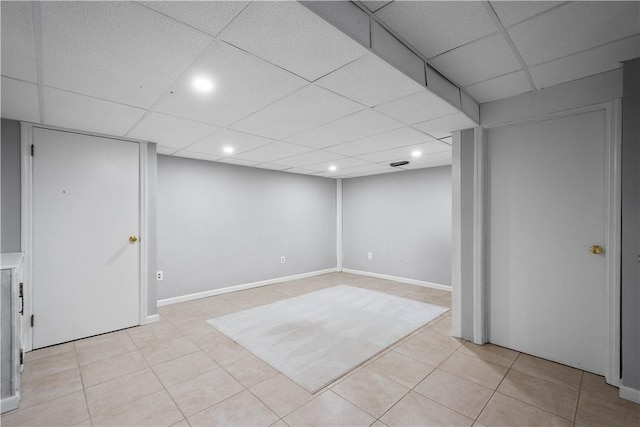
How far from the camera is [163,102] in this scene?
2416mm

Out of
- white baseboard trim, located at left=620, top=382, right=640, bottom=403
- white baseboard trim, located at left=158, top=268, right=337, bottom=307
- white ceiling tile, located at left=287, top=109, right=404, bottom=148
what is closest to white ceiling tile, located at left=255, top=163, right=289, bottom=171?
white ceiling tile, located at left=287, top=109, right=404, bottom=148

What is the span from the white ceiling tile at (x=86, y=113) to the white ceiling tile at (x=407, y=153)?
3.07 m

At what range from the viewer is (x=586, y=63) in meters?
2.12

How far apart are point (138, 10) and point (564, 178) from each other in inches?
132

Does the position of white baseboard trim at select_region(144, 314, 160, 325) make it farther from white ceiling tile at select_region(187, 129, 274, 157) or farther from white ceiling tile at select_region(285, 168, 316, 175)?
white ceiling tile at select_region(285, 168, 316, 175)

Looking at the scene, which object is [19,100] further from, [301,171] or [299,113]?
[301,171]

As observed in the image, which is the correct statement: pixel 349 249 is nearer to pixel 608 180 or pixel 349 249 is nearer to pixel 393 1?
pixel 608 180

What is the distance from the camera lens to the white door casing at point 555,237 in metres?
2.33

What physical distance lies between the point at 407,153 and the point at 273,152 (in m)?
2.00

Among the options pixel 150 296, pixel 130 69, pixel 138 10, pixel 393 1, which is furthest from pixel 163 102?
pixel 150 296

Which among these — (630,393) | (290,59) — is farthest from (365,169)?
(630,393)

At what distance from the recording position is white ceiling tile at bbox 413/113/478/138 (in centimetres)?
274

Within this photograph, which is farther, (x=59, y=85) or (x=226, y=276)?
(x=226, y=276)

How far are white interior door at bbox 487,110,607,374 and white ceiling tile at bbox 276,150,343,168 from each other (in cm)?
213
